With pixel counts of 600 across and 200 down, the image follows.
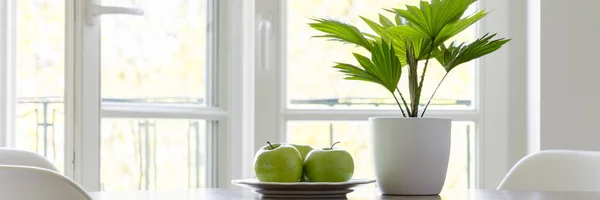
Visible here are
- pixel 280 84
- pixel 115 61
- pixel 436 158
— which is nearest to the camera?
pixel 436 158

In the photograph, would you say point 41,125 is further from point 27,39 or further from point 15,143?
point 27,39

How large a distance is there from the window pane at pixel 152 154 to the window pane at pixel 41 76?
16 cm

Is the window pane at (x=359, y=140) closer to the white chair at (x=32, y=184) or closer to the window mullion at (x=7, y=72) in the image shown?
the window mullion at (x=7, y=72)

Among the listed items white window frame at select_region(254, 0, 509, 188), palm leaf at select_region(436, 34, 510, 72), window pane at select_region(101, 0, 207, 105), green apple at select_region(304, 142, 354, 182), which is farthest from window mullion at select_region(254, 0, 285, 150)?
green apple at select_region(304, 142, 354, 182)

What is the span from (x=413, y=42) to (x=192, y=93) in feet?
3.56

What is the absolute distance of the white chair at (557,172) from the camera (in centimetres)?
206

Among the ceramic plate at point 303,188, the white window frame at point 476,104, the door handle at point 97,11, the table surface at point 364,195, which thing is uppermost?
the door handle at point 97,11

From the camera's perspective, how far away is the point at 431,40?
1837 millimetres

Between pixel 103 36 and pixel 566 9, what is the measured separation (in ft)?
4.62

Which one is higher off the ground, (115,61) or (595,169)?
(115,61)

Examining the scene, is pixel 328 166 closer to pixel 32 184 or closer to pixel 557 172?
pixel 32 184

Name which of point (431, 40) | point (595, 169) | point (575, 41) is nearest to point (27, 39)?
point (431, 40)

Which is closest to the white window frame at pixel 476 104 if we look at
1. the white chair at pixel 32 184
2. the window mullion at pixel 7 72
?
the window mullion at pixel 7 72

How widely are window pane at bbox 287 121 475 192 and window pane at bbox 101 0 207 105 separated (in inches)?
14.4
